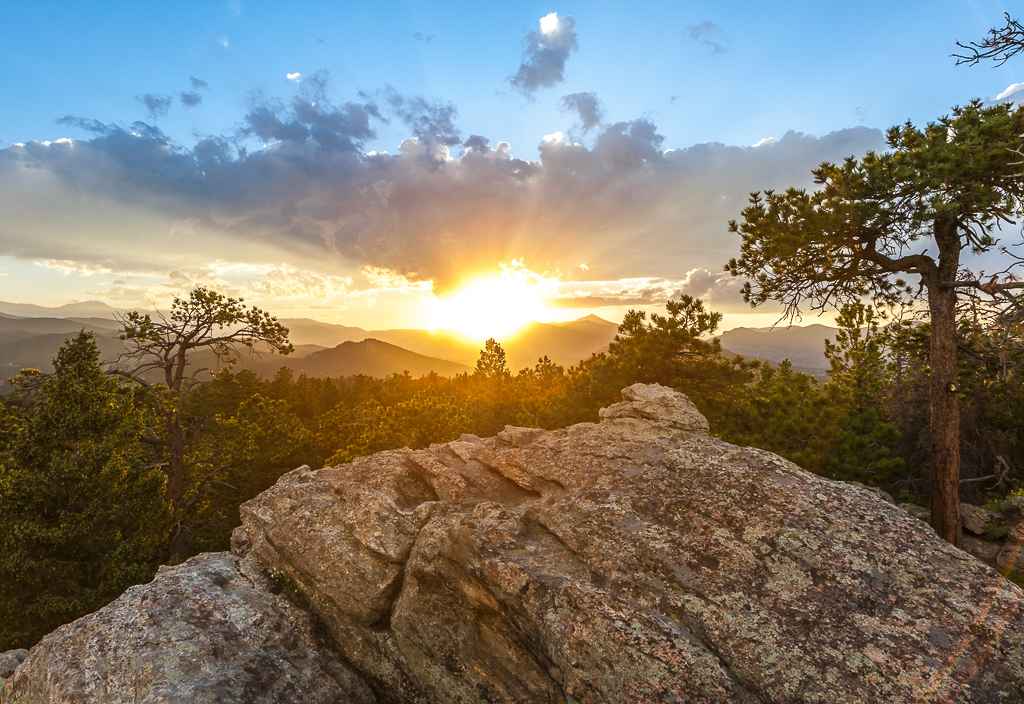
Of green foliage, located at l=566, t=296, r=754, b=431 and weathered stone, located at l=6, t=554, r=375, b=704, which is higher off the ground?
green foliage, located at l=566, t=296, r=754, b=431

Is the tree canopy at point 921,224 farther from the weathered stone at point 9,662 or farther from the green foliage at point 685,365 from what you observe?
the weathered stone at point 9,662

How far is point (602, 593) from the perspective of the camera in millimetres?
7312

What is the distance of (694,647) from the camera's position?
264 inches

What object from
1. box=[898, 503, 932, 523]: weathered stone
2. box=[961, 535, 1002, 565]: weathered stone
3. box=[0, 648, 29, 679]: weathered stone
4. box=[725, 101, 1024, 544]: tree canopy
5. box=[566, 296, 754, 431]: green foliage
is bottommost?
box=[0, 648, 29, 679]: weathered stone

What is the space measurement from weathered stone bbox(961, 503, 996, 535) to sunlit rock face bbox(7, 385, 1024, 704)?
995 cm

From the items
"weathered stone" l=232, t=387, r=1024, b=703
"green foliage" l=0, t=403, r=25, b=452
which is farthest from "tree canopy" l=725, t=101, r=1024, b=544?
"green foliage" l=0, t=403, r=25, b=452

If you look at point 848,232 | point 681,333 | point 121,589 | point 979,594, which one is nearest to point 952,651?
point 979,594

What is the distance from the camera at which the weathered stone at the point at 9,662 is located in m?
9.68

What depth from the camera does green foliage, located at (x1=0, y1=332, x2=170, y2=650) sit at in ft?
53.9

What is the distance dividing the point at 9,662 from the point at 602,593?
43.9 feet

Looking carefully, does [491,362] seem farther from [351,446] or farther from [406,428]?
[351,446]

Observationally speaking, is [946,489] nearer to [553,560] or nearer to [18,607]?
[553,560]

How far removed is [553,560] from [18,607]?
826 inches

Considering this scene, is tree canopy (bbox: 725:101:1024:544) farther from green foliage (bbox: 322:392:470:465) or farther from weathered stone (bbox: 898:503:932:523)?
green foliage (bbox: 322:392:470:465)
